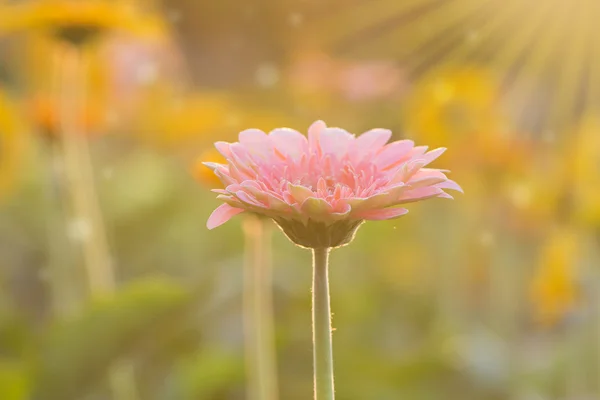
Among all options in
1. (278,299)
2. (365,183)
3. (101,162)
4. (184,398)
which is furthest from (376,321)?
(365,183)

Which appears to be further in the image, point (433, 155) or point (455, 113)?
point (455, 113)

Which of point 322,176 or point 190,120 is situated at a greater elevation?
point 190,120

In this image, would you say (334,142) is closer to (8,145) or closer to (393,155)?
(393,155)

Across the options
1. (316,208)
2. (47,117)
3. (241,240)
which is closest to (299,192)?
(316,208)

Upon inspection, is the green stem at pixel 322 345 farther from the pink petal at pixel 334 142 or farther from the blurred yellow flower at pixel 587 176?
the blurred yellow flower at pixel 587 176

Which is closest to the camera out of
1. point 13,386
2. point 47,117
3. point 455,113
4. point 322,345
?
point 322,345

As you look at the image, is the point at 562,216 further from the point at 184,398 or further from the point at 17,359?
the point at 17,359

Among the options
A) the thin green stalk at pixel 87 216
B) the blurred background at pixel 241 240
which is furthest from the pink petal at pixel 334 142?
the thin green stalk at pixel 87 216
